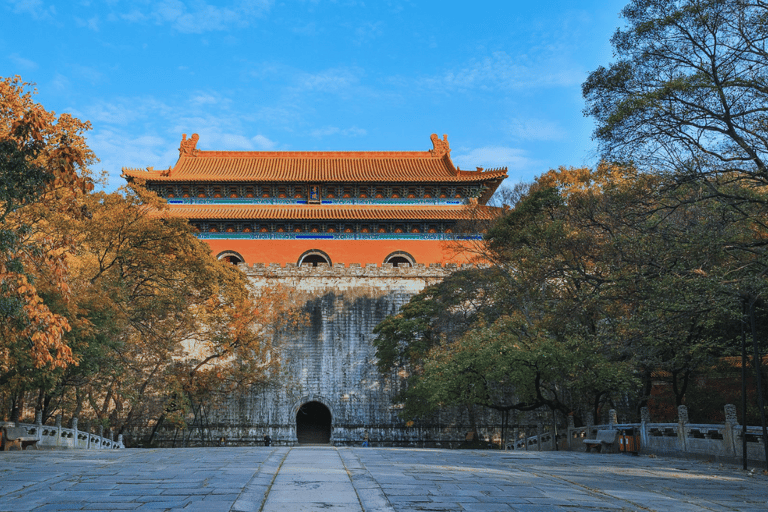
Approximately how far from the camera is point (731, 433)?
31.4ft

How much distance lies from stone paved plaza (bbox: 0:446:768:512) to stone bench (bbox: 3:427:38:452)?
8.65ft

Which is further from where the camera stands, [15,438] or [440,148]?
[440,148]

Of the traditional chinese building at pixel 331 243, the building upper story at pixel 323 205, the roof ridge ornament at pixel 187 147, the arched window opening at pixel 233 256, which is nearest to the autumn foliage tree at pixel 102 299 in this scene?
the traditional chinese building at pixel 331 243

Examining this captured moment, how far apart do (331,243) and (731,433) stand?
16774 millimetres

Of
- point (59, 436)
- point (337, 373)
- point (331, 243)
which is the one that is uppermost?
point (331, 243)

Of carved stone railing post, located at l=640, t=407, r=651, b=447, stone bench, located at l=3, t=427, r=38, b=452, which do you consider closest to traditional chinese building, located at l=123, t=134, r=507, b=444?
carved stone railing post, located at l=640, t=407, r=651, b=447

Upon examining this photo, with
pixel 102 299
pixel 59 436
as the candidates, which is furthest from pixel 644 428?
pixel 59 436

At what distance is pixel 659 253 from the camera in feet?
30.1

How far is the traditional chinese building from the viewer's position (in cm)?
2112

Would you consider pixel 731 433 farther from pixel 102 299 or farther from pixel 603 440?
pixel 102 299

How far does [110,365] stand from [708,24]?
1271 cm

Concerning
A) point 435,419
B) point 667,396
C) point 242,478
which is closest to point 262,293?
point 435,419

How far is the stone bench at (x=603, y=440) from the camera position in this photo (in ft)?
38.3

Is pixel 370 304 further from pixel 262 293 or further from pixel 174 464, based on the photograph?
pixel 174 464
